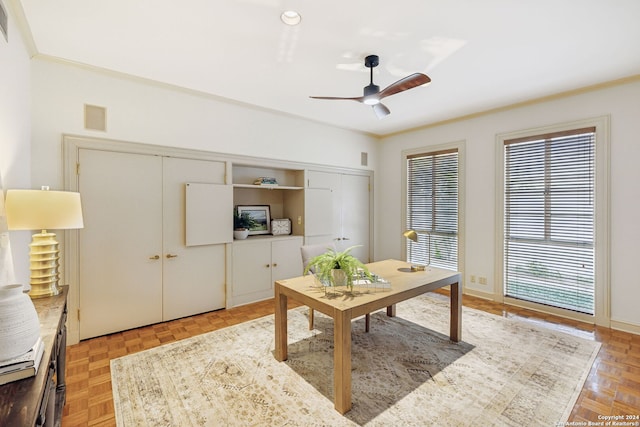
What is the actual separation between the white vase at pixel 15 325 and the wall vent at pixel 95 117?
2389 millimetres

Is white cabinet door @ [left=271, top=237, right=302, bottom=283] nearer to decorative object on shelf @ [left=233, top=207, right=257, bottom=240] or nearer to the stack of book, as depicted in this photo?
decorative object on shelf @ [left=233, top=207, right=257, bottom=240]

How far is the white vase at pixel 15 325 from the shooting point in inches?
41.2

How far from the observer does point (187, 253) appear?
11.6ft

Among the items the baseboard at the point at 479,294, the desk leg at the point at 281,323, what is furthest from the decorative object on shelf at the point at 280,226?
the baseboard at the point at 479,294

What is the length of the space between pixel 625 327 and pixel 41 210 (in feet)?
17.8

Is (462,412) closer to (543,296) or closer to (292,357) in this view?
(292,357)

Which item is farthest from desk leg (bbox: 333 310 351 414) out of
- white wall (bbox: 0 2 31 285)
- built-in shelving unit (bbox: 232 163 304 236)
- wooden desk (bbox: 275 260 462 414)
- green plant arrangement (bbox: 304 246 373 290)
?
built-in shelving unit (bbox: 232 163 304 236)

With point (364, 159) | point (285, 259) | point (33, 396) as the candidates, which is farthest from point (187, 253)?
point (364, 159)

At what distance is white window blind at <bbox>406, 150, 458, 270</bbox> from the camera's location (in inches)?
182

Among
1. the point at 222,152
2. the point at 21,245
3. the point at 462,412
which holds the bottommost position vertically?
the point at 462,412

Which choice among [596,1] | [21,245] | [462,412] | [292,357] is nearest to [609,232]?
→ [596,1]

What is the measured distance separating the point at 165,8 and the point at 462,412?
134 inches

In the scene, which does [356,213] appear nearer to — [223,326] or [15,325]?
[223,326]

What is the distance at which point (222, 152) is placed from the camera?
3766 millimetres
